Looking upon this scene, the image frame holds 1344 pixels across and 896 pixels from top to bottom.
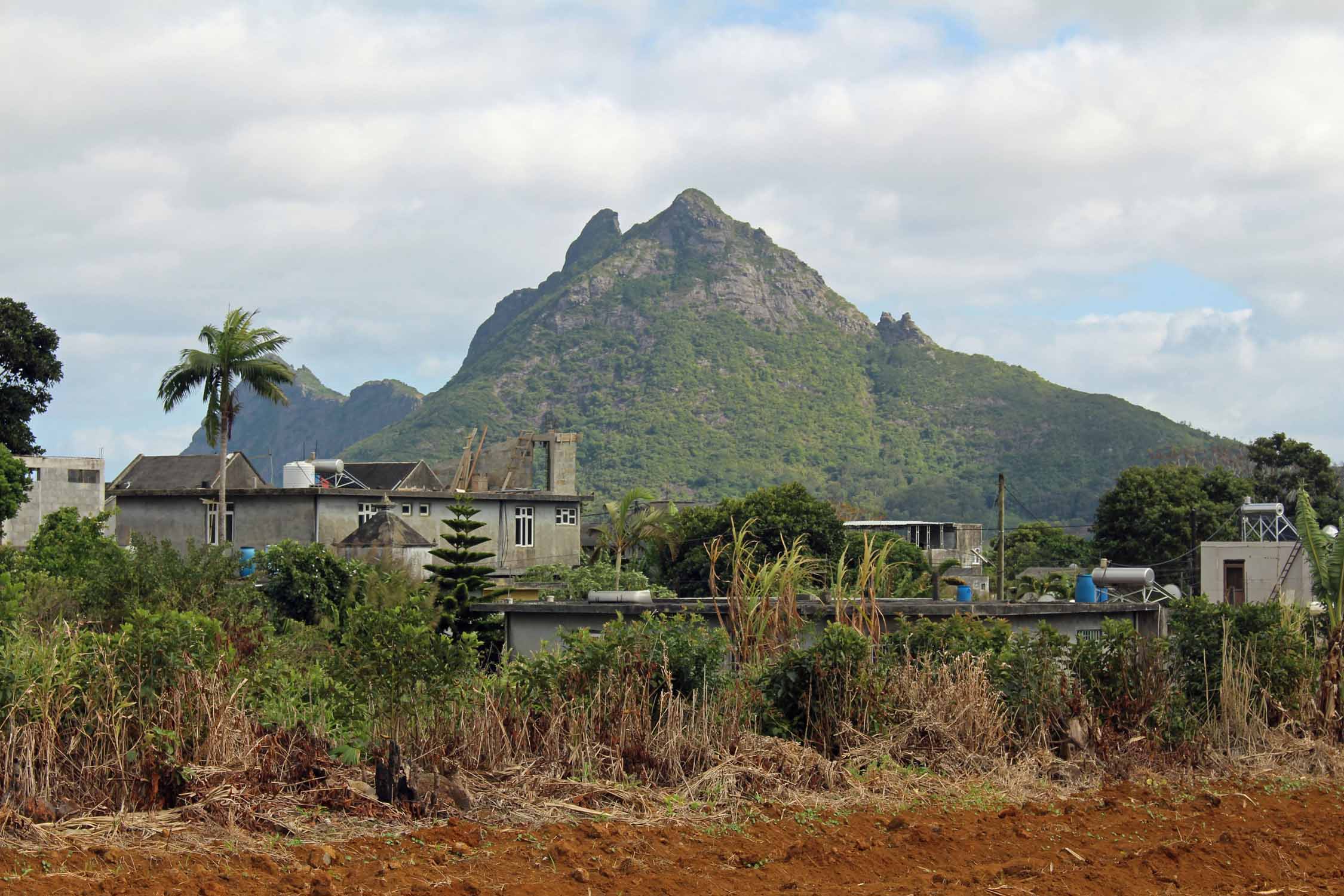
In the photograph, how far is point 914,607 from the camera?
64.5 feet

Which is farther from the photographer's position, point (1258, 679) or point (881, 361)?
point (881, 361)

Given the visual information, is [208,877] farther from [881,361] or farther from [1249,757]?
[881,361]

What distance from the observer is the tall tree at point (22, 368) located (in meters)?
45.1

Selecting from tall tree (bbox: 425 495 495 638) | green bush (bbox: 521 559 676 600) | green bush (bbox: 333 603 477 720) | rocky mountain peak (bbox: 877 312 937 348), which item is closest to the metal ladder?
green bush (bbox: 521 559 676 600)

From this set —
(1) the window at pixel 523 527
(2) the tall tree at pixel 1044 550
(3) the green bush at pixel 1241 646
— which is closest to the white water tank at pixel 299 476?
(1) the window at pixel 523 527

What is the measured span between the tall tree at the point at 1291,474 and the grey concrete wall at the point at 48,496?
53088 mm

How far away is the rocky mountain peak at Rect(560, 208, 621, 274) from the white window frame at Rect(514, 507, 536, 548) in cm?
12209

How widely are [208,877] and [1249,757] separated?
9388 mm

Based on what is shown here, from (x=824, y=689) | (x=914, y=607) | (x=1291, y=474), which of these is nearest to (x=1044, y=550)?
(x=1291, y=474)

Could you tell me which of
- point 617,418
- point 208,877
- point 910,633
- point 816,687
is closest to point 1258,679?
point 910,633

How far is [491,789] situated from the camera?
29.8ft

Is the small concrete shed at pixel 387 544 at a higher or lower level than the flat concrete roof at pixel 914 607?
higher

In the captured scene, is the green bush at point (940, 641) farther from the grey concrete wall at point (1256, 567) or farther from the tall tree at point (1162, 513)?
the tall tree at point (1162, 513)

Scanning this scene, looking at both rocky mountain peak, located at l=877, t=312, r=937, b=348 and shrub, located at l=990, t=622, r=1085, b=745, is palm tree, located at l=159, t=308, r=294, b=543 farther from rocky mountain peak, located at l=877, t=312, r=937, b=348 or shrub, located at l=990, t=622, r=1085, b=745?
rocky mountain peak, located at l=877, t=312, r=937, b=348
